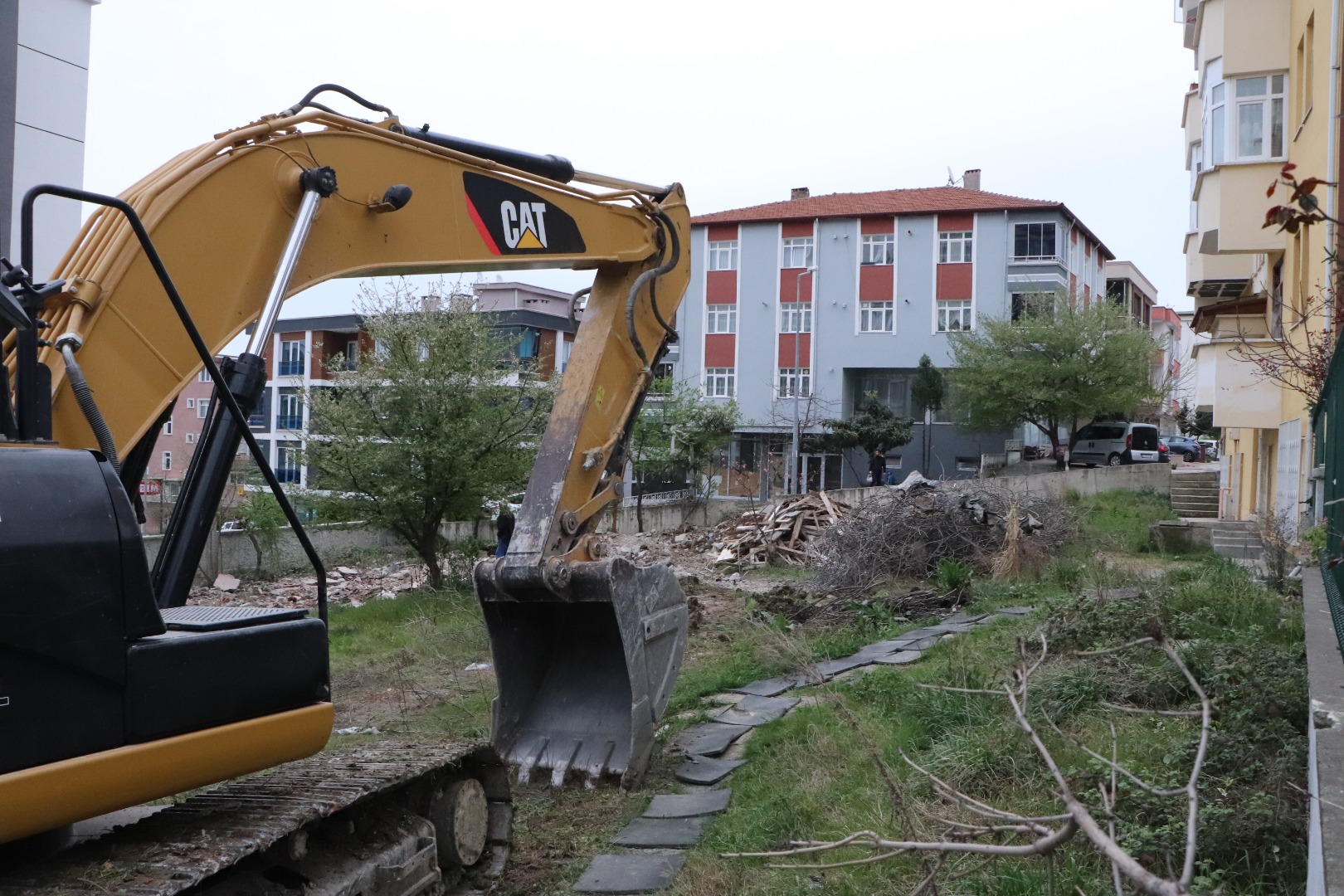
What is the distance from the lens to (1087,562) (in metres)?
14.8

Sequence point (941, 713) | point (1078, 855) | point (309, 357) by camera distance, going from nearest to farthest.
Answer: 1. point (1078, 855)
2. point (941, 713)
3. point (309, 357)

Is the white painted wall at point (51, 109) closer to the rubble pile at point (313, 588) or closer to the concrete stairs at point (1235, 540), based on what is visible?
the rubble pile at point (313, 588)

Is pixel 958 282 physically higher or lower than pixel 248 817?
higher

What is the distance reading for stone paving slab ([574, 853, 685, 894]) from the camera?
5.20 metres

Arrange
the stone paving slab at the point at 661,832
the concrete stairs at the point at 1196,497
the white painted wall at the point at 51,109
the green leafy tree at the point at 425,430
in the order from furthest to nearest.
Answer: the concrete stairs at the point at 1196,497 → the green leafy tree at the point at 425,430 → the white painted wall at the point at 51,109 → the stone paving slab at the point at 661,832

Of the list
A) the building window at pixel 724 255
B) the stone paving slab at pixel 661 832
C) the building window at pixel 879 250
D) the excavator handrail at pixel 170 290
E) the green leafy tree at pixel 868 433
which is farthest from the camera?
the building window at pixel 724 255

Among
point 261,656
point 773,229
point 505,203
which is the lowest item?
point 261,656

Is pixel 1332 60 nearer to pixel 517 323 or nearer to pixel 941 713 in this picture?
pixel 941 713

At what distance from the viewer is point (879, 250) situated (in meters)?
45.6

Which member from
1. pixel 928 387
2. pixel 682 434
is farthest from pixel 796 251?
pixel 682 434

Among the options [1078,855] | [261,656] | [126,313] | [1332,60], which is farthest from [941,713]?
[1332,60]

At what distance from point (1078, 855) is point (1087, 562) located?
10.9 metres

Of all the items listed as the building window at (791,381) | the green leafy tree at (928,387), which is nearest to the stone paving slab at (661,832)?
the green leafy tree at (928,387)

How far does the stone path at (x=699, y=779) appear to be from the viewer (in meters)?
5.36
